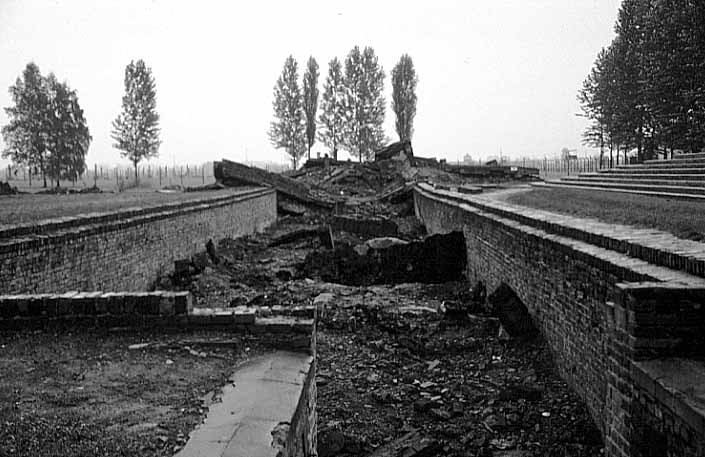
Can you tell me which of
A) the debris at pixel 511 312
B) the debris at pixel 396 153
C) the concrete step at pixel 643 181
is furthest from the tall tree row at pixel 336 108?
the debris at pixel 511 312

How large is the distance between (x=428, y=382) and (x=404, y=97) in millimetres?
58560

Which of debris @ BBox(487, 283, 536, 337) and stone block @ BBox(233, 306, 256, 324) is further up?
stone block @ BBox(233, 306, 256, 324)

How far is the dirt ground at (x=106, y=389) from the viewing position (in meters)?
3.51

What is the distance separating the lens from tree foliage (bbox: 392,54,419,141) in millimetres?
63719

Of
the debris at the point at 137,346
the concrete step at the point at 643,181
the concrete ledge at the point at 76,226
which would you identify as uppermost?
the concrete step at the point at 643,181

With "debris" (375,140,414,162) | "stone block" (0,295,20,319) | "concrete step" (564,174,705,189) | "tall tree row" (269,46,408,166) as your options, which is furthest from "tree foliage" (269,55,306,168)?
"stone block" (0,295,20,319)

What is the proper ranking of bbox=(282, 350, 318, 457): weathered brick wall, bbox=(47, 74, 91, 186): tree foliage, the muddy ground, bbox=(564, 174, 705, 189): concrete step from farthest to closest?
bbox=(47, 74, 91, 186): tree foliage, bbox=(564, 174, 705, 189): concrete step, the muddy ground, bbox=(282, 350, 318, 457): weathered brick wall

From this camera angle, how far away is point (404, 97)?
6397 cm

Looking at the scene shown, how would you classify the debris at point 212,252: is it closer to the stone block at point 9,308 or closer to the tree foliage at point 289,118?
the stone block at point 9,308

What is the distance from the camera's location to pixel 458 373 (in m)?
7.70

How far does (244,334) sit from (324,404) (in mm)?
1523

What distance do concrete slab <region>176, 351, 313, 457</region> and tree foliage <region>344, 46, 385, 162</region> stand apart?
5632 cm

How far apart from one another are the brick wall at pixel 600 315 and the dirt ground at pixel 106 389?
2.76m

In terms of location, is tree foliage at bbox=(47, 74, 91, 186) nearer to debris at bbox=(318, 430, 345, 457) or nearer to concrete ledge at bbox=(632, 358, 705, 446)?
debris at bbox=(318, 430, 345, 457)
